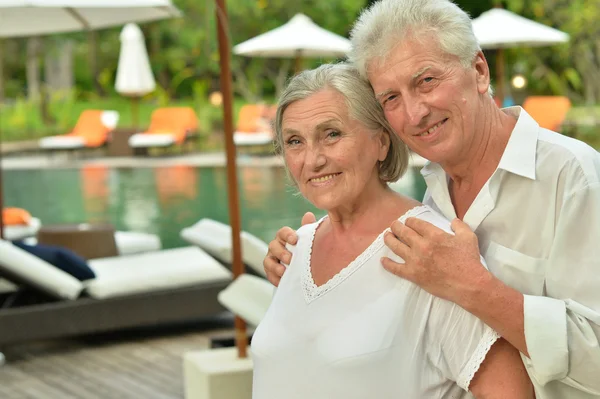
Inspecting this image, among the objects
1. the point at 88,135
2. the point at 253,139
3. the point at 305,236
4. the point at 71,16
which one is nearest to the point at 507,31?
the point at 253,139

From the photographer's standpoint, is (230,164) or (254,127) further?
(254,127)

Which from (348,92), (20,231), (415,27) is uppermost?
(415,27)

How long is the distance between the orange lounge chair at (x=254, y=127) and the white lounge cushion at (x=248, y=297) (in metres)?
15.6

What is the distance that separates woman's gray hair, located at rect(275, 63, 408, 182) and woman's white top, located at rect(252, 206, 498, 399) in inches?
6.7

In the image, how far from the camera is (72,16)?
295 inches

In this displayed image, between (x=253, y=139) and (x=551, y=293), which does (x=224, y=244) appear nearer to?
(x=551, y=293)

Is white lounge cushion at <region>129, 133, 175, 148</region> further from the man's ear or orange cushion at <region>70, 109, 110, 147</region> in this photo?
the man's ear

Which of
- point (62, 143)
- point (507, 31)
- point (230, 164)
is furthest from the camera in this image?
point (62, 143)

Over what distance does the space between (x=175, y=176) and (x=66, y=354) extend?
39.6ft

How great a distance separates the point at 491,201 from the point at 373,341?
31 cm

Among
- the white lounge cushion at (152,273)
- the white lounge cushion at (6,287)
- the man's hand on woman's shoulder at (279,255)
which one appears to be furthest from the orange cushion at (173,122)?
the man's hand on woman's shoulder at (279,255)

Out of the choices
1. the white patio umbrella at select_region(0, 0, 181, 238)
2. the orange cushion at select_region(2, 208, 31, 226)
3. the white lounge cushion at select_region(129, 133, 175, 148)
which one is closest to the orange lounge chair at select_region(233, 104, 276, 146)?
the white lounge cushion at select_region(129, 133, 175, 148)

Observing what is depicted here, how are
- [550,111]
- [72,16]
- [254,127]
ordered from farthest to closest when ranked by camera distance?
1. [254,127]
2. [550,111]
3. [72,16]

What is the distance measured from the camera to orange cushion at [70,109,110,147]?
21.3 meters
